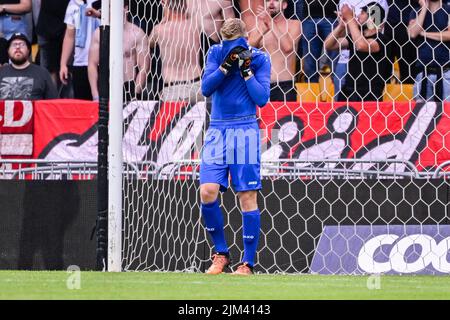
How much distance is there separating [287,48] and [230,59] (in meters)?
3.67

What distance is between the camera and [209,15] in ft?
40.8

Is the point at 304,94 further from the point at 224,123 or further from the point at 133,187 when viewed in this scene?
the point at 224,123

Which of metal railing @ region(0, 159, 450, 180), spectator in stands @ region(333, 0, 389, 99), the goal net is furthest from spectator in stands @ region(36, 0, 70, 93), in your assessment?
spectator in stands @ region(333, 0, 389, 99)

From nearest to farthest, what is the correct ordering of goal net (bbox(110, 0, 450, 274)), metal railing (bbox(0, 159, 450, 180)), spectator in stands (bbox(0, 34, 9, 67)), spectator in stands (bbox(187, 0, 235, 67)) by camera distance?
1. goal net (bbox(110, 0, 450, 274))
2. metal railing (bbox(0, 159, 450, 180))
3. spectator in stands (bbox(187, 0, 235, 67))
4. spectator in stands (bbox(0, 34, 9, 67))

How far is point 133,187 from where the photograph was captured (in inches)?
458

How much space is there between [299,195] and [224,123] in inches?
63.6

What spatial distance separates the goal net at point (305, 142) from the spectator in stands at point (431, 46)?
0.04m

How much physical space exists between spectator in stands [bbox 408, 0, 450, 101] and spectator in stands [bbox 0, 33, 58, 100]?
186 inches

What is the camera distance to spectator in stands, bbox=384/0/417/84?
44.0 feet

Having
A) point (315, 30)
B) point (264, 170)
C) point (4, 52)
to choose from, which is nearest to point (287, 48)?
point (315, 30)

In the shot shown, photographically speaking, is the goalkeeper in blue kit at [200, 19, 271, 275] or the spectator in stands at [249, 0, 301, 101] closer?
the goalkeeper in blue kit at [200, 19, 271, 275]

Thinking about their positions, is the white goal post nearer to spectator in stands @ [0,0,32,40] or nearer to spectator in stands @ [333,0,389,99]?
spectator in stands @ [333,0,389,99]

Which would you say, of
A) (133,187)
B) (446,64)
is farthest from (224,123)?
(446,64)

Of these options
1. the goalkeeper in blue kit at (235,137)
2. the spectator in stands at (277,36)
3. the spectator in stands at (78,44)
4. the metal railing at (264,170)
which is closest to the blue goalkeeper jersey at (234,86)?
the goalkeeper in blue kit at (235,137)
